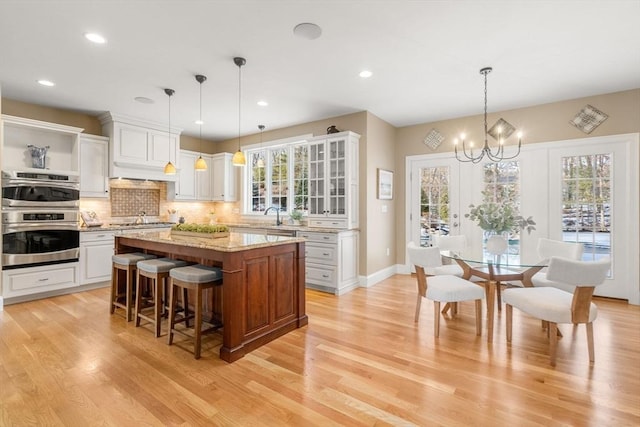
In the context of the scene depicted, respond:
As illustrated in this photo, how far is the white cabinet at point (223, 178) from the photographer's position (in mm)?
6492

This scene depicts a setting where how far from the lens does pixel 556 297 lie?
2.57 metres

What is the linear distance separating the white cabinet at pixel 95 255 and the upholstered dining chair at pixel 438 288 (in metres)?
4.44

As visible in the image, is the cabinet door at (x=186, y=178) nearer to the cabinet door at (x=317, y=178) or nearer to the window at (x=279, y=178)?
the window at (x=279, y=178)

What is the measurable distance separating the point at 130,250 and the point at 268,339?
88.4 inches

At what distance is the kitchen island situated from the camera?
255 cm

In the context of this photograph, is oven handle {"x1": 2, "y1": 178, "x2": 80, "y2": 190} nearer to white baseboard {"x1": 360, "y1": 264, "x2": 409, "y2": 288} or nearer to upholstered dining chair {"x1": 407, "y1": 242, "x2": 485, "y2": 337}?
white baseboard {"x1": 360, "y1": 264, "x2": 409, "y2": 288}

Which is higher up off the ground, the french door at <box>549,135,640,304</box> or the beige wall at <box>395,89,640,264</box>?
the beige wall at <box>395,89,640,264</box>

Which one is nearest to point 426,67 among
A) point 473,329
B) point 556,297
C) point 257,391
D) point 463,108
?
point 463,108

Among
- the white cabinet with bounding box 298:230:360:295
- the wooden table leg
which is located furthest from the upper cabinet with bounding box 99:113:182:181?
the wooden table leg

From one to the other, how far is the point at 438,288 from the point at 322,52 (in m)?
2.50

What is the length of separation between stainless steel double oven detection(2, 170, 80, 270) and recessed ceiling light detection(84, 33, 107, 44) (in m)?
2.31

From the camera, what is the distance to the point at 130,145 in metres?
5.10

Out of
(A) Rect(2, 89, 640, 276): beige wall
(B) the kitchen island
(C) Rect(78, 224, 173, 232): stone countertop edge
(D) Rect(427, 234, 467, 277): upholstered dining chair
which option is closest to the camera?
(B) the kitchen island

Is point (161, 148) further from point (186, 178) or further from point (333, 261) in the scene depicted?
point (333, 261)
